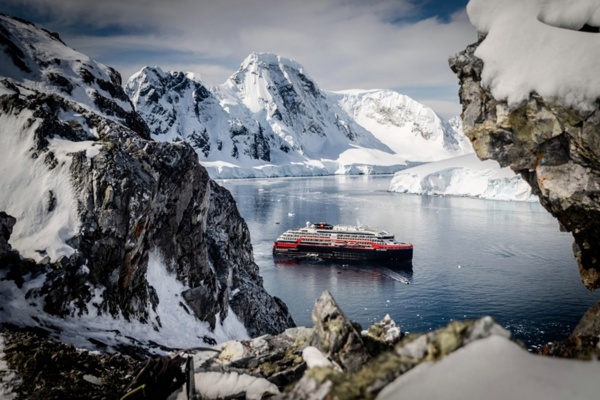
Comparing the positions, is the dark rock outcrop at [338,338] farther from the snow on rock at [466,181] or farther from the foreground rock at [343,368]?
the snow on rock at [466,181]

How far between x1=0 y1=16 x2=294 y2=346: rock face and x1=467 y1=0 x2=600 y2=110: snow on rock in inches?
598

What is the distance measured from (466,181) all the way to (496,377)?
119442mm

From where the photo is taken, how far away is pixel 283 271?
4916 centimetres

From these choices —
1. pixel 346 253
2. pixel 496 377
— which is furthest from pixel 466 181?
pixel 496 377

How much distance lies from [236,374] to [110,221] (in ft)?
35.0

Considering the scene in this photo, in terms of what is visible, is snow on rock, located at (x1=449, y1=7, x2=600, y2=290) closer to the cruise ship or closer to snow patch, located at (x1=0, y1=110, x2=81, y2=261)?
snow patch, located at (x1=0, y1=110, x2=81, y2=261)

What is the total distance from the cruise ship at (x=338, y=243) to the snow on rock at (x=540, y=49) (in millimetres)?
44316

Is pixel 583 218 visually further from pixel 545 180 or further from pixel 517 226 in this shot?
pixel 517 226

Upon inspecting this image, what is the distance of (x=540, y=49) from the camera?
345 inches

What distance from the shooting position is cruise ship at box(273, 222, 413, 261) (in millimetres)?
53844

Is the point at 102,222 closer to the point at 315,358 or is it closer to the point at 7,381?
the point at 7,381

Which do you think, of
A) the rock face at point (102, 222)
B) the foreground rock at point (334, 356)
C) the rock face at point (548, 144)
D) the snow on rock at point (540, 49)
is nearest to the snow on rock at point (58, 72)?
the rock face at point (102, 222)

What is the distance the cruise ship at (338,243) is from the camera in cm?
5384

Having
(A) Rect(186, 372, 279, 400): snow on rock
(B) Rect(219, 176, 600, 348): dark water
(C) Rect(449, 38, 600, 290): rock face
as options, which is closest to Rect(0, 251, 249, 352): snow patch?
(A) Rect(186, 372, 279, 400): snow on rock
